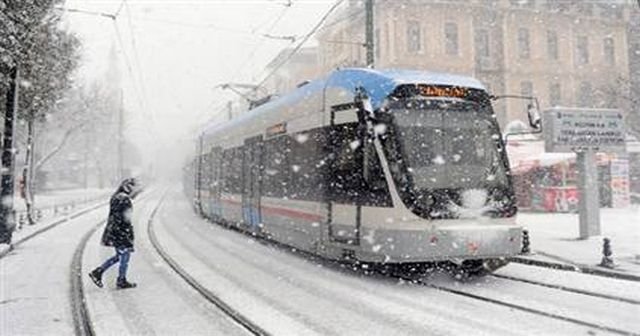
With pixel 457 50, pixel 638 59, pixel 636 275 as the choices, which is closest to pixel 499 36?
pixel 457 50

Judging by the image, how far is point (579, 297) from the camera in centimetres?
984

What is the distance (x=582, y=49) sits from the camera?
52.0 m

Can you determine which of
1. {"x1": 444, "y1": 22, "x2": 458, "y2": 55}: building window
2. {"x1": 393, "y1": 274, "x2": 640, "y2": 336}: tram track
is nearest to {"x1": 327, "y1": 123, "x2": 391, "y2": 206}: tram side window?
{"x1": 393, "y1": 274, "x2": 640, "y2": 336}: tram track

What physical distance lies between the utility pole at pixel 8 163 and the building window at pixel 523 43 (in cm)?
3704

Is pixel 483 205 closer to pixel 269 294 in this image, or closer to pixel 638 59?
pixel 269 294

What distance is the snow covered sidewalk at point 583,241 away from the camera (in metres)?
13.1

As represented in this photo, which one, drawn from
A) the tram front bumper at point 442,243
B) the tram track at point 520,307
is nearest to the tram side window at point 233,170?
the tram track at point 520,307

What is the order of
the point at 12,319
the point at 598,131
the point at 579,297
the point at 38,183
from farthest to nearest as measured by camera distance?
the point at 38,183, the point at 598,131, the point at 579,297, the point at 12,319

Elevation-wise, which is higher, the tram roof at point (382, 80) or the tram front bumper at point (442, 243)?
the tram roof at point (382, 80)

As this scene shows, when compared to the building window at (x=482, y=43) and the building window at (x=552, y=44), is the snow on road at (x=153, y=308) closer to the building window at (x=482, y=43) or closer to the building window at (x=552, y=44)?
the building window at (x=482, y=43)

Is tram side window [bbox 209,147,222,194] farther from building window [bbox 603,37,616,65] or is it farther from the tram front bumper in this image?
building window [bbox 603,37,616,65]

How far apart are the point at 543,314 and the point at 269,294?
3.81 metres

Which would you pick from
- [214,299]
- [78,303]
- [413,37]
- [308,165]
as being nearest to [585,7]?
[413,37]

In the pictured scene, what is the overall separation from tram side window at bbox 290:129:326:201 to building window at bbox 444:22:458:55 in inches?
1311
